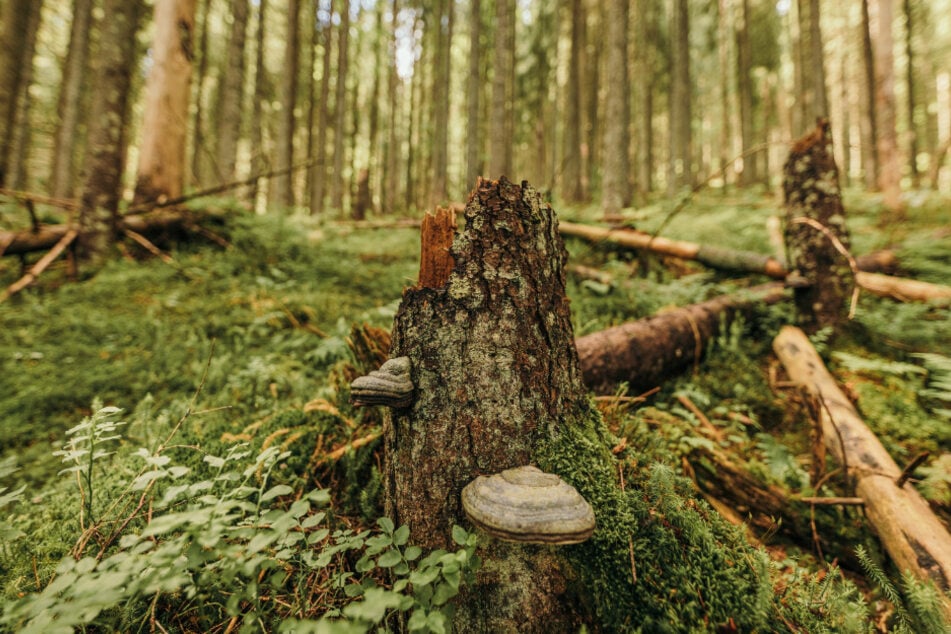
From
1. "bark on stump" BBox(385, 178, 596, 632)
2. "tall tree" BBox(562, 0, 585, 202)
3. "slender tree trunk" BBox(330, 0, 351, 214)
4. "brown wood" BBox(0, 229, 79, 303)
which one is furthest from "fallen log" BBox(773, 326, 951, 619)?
"slender tree trunk" BBox(330, 0, 351, 214)

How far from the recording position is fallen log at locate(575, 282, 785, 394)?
9.71 feet

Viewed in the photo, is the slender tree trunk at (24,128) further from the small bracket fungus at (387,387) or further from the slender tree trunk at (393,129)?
the small bracket fungus at (387,387)

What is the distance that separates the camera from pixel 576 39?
1545 cm

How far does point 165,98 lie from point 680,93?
17.6m

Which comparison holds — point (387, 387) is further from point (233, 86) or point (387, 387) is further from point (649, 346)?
point (233, 86)

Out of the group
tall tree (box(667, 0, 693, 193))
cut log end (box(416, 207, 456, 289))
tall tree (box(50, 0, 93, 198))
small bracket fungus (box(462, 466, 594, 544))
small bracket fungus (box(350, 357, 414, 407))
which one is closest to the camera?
small bracket fungus (box(462, 466, 594, 544))

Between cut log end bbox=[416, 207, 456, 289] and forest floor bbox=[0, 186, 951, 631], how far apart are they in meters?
1.07

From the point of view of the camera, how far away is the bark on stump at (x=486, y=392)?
148 centimetres

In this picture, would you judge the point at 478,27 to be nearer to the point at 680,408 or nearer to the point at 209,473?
the point at 680,408

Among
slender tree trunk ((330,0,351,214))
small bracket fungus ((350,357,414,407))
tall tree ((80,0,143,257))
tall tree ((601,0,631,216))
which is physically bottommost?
small bracket fungus ((350,357,414,407))

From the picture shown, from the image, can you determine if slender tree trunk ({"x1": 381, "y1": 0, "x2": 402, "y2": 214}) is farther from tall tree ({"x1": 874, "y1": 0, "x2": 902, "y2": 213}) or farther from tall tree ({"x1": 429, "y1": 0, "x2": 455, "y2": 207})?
tall tree ({"x1": 874, "y1": 0, "x2": 902, "y2": 213})

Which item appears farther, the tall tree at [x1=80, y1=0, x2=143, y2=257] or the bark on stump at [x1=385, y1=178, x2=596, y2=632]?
the tall tree at [x1=80, y1=0, x2=143, y2=257]

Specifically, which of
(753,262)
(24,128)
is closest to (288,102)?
(24,128)

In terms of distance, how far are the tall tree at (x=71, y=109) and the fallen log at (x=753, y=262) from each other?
51.0 ft
